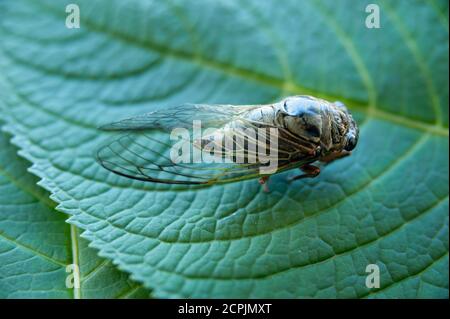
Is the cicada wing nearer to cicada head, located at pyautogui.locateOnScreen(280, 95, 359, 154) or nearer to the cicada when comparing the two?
the cicada

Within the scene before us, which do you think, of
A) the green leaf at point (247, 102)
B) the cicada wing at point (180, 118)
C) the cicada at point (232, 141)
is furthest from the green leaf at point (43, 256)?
the cicada wing at point (180, 118)

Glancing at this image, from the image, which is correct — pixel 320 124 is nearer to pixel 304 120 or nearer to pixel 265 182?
pixel 304 120

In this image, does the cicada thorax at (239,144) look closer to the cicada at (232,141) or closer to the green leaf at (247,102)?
the cicada at (232,141)
